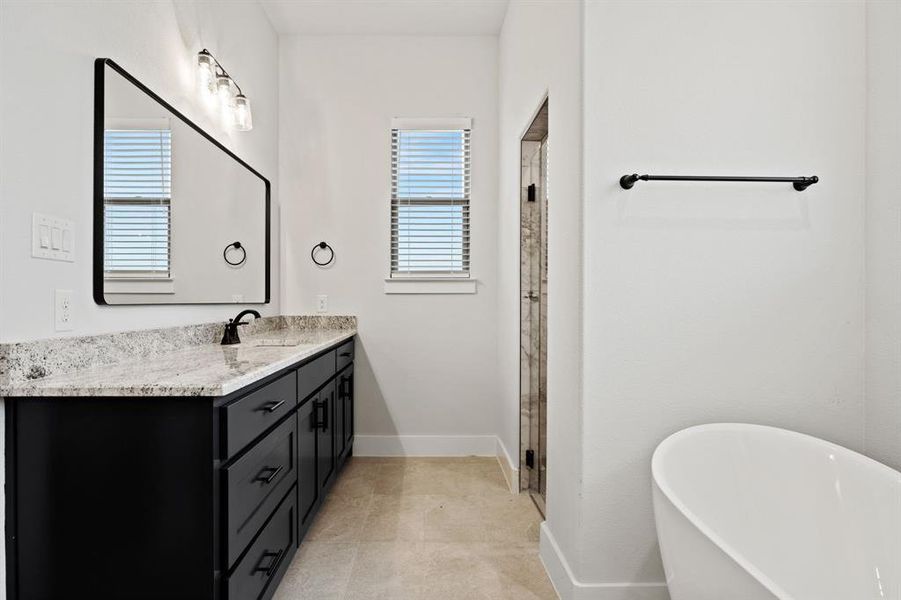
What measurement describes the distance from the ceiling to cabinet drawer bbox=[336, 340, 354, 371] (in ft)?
6.89

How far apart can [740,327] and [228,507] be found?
5.50 ft

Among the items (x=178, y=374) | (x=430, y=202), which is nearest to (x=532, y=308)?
(x=430, y=202)

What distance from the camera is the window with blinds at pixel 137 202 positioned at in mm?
1536

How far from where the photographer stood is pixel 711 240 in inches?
60.3

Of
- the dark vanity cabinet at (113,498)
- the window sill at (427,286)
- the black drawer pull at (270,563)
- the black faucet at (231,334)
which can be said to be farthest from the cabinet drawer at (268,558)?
the window sill at (427,286)

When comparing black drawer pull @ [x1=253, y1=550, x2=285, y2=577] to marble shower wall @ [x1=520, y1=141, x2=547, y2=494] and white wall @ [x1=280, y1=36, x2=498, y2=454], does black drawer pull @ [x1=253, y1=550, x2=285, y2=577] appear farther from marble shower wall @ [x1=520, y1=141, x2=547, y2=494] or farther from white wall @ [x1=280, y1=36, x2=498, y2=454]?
white wall @ [x1=280, y1=36, x2=498, y2=454]

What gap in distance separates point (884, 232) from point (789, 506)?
95 centimetres

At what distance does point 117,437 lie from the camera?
115 cm

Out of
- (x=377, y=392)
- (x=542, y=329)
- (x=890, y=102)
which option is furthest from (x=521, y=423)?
(x=890, y=102)

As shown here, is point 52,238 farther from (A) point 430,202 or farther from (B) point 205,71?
(A) point 430,202

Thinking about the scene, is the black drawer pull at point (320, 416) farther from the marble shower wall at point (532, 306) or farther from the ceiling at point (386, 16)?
the ceiling at point (386, 16)

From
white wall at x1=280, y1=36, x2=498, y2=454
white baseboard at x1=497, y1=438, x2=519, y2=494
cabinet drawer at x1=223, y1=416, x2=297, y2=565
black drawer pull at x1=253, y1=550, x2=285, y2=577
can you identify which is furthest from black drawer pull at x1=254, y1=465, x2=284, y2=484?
white wall at x1=280, y1=36, x2=498, y2=454

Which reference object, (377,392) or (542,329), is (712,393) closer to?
(542,329)

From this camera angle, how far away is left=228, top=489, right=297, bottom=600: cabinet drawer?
128cm
